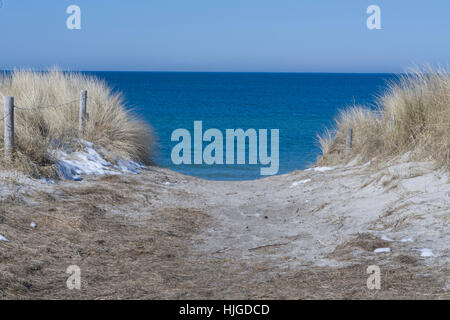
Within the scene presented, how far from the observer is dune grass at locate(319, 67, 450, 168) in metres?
8.91

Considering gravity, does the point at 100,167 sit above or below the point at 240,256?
above

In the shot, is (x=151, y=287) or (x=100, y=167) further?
(x=100, y=167)

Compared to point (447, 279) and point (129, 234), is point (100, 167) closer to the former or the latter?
point (129, 234)

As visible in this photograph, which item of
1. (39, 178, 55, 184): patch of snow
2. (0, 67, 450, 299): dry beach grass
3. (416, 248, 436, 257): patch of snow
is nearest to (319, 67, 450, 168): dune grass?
(0, 67, 450, 299): dry beach grass

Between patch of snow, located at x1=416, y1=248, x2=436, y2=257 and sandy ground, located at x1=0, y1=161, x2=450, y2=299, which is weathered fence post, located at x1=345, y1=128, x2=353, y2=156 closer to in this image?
sandy ground, located at x1=0, y1=161, x2=450, y2=299

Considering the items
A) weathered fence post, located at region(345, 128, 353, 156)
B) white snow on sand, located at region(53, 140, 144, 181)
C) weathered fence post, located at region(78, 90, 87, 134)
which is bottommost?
white snow on sand, located at region(53, 140, 144, 181)

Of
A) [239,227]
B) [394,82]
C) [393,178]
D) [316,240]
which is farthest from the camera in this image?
[394,82]

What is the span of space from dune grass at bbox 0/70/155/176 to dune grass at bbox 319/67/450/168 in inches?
198

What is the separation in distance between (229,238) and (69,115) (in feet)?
23.0

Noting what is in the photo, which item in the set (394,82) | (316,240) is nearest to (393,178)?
(316,240)

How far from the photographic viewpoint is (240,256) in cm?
652

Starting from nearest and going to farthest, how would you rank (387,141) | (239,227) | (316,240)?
(316,240), (239,227), (387,141)

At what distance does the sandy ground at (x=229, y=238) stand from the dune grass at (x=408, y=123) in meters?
0.57
